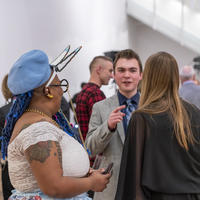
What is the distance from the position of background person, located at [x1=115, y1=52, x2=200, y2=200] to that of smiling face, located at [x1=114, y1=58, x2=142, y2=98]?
0.61 meters

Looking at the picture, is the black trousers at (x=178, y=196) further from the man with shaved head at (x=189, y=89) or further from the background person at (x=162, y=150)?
the man with shaved head at (x=189, y=89)

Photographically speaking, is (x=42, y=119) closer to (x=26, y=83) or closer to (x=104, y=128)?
(x=26, y=83)

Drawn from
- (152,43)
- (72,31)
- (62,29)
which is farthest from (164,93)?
(152,43)

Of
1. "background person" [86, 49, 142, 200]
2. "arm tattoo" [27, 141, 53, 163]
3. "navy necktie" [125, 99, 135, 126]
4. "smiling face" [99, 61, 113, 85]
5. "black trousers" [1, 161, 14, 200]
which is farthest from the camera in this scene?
"smiling face" [99, 61, 113, 85]

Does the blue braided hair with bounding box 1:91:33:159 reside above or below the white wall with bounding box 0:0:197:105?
below

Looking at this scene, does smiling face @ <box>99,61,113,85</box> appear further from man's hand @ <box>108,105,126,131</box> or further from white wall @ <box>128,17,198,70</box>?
white wall @ <box>128,17,198,70</box>

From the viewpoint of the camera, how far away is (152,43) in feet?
34.4

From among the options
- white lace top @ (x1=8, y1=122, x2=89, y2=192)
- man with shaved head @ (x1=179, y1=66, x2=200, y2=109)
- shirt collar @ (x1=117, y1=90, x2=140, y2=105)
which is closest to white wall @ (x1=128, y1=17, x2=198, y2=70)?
man with shaved head @ (x1=179, y1=66, x2=200, y2=109)

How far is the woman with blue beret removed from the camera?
1335 mm

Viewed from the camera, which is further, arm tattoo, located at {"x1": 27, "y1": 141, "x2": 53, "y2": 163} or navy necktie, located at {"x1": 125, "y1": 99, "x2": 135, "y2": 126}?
navy necktie, located at {"x1": 125, "y1": 99, "x2": 135, "y2": 126}

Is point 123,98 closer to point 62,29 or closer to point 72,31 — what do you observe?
point 62,29

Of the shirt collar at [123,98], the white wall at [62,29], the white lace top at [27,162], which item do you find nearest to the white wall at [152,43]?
the white wall at [62,29]

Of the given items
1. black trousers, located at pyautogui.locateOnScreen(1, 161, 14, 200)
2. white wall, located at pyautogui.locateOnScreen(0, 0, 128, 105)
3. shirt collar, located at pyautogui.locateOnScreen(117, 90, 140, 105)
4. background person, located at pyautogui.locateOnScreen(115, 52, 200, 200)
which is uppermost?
white wall, located at pyautogui.locateOnScreen(0, 0, 128, 105)

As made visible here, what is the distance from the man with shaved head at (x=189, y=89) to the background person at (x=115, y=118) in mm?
1720
